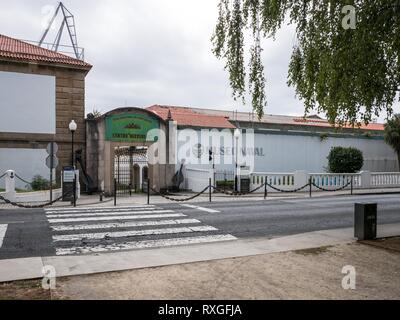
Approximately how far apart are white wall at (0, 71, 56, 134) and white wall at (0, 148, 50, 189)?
1245mm

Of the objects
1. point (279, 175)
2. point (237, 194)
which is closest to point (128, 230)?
point (237, 194)

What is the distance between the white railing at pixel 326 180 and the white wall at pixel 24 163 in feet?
42.5

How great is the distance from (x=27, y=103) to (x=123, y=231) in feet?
Answer: 48.8

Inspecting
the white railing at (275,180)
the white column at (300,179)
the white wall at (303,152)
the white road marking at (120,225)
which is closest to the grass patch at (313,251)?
the white road marking at (120,225)

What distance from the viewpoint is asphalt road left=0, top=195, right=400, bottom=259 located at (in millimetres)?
8328

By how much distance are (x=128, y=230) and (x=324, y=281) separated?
594cm

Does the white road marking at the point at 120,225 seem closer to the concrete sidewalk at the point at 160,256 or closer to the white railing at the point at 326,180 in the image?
the concrete sidewalk at the point at 160,256

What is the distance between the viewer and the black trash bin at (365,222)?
8547mm

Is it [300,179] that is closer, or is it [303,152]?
[300,179]

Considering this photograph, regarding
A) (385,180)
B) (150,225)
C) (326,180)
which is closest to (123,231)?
(150,225)

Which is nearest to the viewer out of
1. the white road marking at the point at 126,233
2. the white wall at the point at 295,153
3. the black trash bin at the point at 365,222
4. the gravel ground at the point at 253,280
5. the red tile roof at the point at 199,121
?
the gravel ground at the point at 253,280

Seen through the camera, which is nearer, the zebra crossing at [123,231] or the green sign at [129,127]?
the zebra crossing at [123,231]

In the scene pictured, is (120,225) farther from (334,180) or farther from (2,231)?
(334,180)

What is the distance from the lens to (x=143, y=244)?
8453 mm
